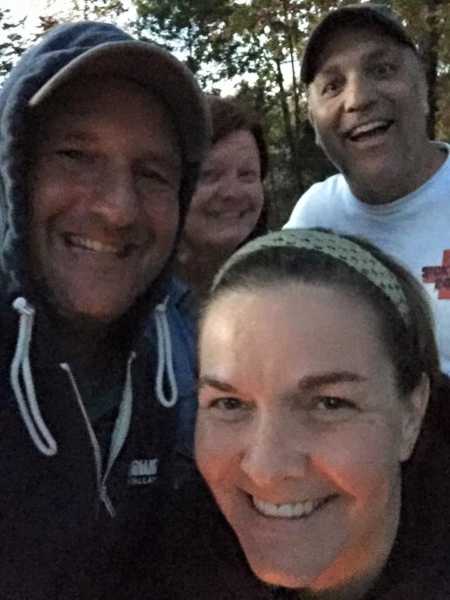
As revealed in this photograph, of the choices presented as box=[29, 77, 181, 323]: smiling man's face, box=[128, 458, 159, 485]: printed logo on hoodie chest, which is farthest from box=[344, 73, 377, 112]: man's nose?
box=[128, 458, 159, 485]: printed logo on hoodie chest

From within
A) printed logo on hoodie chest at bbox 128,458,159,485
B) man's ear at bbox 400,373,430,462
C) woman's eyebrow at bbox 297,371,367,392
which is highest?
woman's eyebrow at bbox 297,371,367,392

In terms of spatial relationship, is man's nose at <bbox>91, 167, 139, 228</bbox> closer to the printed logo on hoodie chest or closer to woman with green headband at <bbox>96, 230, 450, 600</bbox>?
woman with green headband at <bbox>96, 230, 450, 600</bbox>

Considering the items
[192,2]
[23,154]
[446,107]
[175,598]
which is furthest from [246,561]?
[192,2]

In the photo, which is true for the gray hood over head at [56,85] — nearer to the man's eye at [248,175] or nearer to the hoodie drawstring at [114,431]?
the hoodie drawstring at [114,431]

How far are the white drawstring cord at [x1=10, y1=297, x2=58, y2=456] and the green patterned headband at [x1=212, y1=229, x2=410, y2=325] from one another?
19.1 inches

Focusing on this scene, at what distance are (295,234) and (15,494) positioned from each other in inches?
32.9

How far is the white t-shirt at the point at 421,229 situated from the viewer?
12.6ft

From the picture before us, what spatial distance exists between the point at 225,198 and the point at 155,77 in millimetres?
1717

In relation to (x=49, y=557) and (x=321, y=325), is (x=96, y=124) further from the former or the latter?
(x=49, y=557)

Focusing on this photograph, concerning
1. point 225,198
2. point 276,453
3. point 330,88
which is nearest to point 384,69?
point 330,88

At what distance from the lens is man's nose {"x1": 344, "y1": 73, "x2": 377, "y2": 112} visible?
3.86 metres

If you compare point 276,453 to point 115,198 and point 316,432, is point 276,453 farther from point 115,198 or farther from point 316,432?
point 115,198

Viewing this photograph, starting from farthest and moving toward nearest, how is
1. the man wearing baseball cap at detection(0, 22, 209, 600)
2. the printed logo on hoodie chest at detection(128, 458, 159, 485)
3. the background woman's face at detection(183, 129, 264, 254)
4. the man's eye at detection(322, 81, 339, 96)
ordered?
the background woman's face at detection(183, 129, 264, 254) < the man's eye at detection(322, 81, 339, 96) < the printed logo on hoodie chest at detection(128, 458, 159, 485) < the man wearing baseball cap at detection(0, 22, 209, 600)

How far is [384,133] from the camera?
3.93 metres
